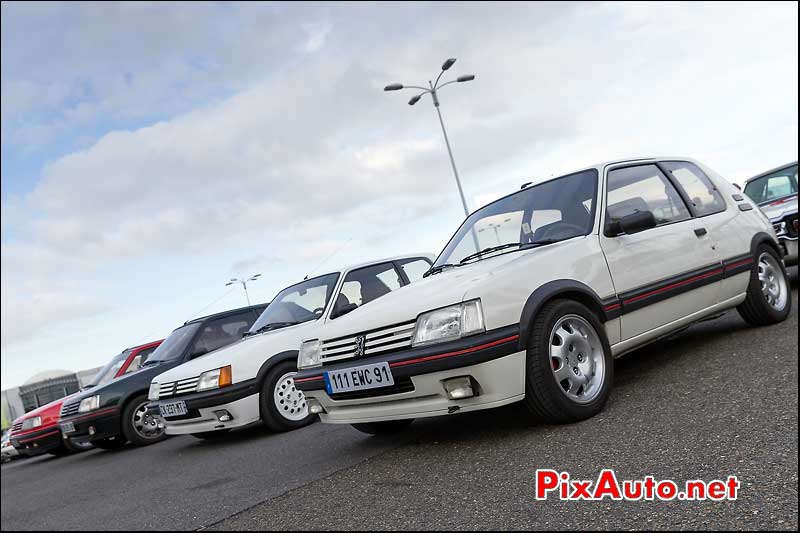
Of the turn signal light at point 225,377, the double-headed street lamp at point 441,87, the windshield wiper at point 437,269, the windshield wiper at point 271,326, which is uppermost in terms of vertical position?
the double-headed street lamp at point 441,87

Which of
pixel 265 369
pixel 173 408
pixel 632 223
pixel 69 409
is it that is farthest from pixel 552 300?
pixel 69 409

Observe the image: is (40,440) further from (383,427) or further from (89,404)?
(383,427)

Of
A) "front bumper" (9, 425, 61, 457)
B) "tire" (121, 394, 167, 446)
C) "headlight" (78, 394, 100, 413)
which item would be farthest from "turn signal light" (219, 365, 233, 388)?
"front bumper" (9, 425, 61, 457)

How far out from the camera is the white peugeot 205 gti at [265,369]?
247 inches

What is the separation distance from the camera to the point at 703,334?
5.92 meters

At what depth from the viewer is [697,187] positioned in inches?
218

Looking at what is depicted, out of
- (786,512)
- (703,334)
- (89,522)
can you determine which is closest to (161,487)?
(89,522)

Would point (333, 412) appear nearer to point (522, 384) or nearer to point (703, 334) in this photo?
point (522, 384)

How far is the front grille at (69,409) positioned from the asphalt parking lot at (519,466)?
281cm

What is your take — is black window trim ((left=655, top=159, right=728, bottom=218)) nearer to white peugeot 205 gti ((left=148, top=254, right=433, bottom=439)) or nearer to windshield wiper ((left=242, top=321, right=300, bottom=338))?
white peugeot 205 gti ((left=148, top=254, right=433, bottom=439))

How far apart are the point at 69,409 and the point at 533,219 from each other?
7.02 metres

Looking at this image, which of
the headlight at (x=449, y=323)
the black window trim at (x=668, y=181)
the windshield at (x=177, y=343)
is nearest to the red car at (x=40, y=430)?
the windshield at (x=177, y=343)

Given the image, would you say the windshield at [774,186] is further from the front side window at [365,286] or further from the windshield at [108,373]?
the windshield at [108,373]

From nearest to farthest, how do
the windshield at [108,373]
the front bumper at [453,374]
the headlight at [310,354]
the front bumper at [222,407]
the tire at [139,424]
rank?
the front bumper at [453,374]
the headlight at [310,354]
the front bumper at [222,407]
the tire at [139,424]
the windshield at [108,373]
